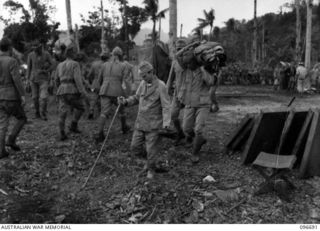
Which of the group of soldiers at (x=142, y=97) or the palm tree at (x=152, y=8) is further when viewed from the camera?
the palm tree at (x=152, y=8)

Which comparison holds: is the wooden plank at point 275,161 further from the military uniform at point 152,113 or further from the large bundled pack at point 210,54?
the large bundled pack at point 210,54

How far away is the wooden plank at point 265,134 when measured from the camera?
5570 mm

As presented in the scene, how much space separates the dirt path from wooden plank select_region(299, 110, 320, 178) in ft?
0.53

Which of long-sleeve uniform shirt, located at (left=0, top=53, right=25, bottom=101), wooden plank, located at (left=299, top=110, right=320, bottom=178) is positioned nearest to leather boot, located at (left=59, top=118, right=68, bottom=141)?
long-sleeve uniform shirt, located at (left=0, top=53, right=25, bottom=101)

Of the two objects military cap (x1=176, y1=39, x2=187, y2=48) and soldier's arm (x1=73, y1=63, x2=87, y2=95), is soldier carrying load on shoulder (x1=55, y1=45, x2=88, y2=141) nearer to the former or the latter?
soldier's arm (x1=73, y1=63, x2=87, y2=95)

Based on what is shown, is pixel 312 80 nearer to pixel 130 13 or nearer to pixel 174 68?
pixel 174 68

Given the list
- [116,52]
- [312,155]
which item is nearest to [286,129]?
[312,155]

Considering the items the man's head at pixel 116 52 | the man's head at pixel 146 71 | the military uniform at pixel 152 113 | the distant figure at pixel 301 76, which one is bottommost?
the distant figure at pixel 301 76

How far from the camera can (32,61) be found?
9.34 meters

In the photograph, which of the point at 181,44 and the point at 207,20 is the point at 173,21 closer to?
the point at 181,44

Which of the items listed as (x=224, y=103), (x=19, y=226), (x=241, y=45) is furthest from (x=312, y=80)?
(x=241, y=45)

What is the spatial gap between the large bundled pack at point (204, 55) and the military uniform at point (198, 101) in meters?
0.18

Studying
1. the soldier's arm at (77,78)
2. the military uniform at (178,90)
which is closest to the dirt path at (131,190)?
the military uniform at (178,90)

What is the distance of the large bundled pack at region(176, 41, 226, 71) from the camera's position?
5.66m
